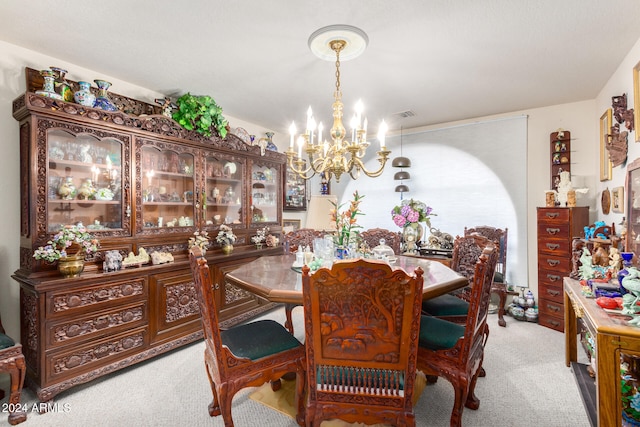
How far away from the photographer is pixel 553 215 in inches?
126

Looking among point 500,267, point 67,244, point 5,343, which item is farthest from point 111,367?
point 500,267

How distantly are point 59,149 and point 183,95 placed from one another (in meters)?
1.25

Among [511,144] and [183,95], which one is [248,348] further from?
[511,144]

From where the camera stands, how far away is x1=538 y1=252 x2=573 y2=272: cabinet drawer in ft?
10.3

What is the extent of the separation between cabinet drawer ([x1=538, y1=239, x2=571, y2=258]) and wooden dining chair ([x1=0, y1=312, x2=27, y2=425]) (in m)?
4.55

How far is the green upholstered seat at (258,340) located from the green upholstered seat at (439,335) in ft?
2.43

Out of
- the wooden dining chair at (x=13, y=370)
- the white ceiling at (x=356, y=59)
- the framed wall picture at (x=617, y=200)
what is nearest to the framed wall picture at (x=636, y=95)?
the white ceiling at (x=356, y=59)

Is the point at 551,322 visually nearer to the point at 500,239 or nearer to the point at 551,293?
the point at 551,293

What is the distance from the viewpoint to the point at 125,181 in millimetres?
2611

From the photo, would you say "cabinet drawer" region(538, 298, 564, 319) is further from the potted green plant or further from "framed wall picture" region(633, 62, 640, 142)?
the potted green plant

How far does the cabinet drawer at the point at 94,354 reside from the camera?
6.74 ft

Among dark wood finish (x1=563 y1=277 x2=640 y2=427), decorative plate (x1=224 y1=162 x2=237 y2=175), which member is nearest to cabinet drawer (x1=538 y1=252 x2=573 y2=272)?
dark wood finish (x1=563 y1=277 x2=640 y2=427)

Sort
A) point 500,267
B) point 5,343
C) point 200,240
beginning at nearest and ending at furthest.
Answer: point 5,343, point 200,240, point 500,267

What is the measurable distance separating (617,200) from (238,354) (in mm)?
3314
